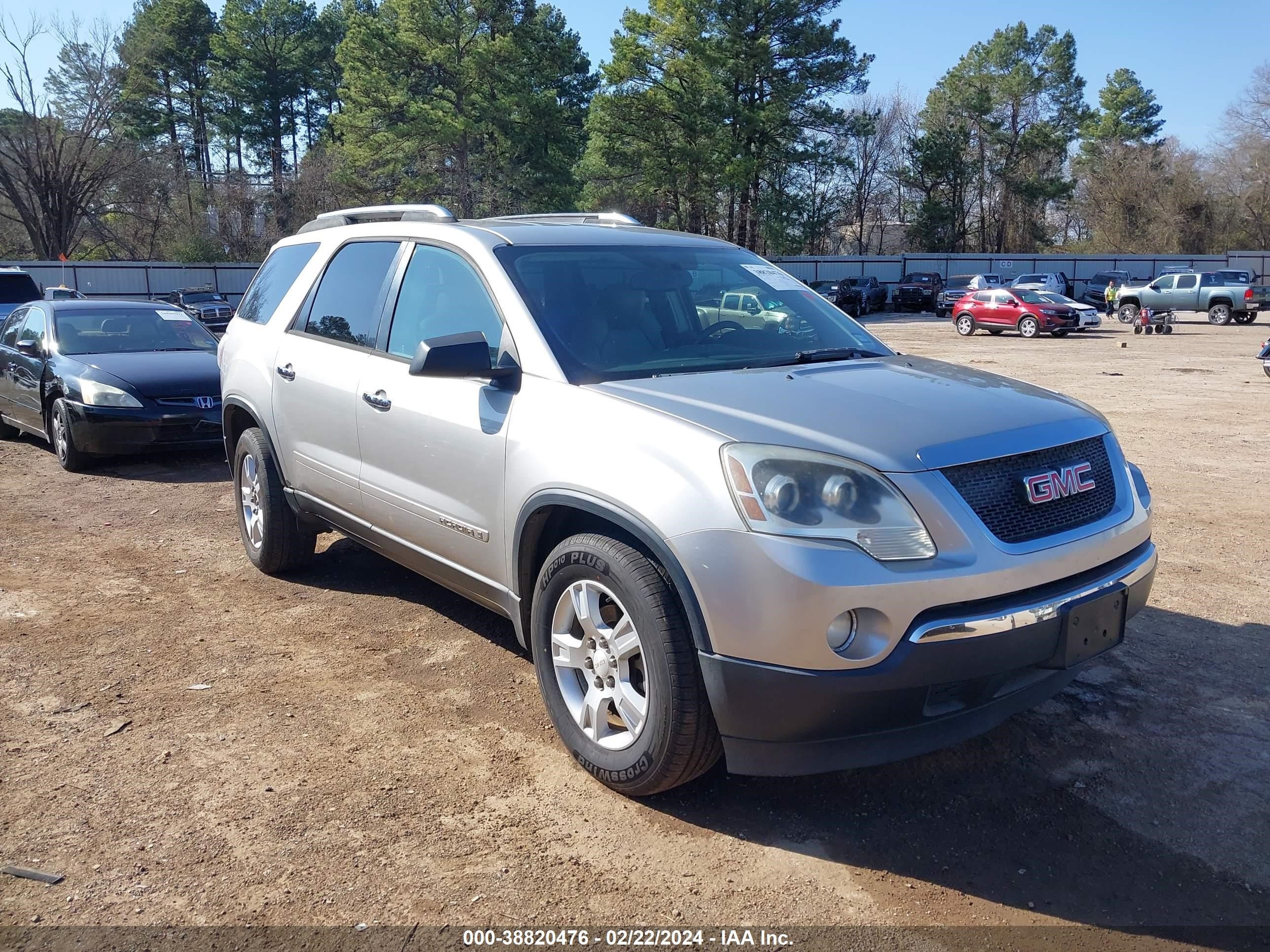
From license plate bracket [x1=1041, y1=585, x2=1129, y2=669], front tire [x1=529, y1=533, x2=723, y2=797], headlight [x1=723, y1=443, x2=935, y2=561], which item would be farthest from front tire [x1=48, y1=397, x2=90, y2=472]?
license plate bracket [x1=1041, y1=585, x2=1129, y2=669]

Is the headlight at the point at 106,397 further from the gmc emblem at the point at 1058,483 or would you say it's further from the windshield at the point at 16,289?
the windshield at the point at 16,289

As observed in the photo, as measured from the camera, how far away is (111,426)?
906 centimetres

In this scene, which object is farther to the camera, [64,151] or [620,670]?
[64,151]

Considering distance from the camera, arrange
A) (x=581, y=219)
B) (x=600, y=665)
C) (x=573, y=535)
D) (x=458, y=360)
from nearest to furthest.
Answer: (x=600, y=665) < (x=573, y=535) < (x=458, y=360) < (x=581, y=219)

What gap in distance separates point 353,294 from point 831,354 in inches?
90.7

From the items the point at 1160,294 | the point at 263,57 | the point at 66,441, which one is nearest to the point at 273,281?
the point at 66,441

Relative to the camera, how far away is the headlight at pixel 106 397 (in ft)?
29.8

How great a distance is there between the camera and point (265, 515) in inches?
223

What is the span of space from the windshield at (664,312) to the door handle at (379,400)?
797 mm

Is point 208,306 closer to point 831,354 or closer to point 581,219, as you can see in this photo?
point 581,219

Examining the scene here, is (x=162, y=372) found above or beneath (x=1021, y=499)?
above

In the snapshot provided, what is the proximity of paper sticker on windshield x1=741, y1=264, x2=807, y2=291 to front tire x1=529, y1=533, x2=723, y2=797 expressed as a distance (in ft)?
6.10

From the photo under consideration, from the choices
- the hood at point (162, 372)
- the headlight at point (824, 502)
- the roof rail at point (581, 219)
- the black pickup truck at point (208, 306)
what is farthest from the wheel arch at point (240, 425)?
the black pickup truck at point (208, 306)

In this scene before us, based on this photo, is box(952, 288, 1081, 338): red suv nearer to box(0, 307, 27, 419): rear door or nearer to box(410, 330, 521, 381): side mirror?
box(0, 307, 27, 419): rear door
